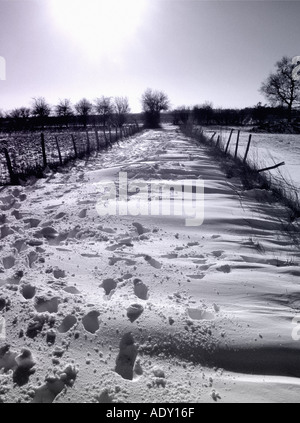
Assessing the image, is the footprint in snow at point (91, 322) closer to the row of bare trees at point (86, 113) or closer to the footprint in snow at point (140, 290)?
the footprint in snow at point (140, 290)

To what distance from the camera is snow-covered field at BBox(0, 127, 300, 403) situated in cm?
183

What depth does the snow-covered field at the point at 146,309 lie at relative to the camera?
183cm

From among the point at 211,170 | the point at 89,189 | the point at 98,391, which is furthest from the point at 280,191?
the point at 98,391

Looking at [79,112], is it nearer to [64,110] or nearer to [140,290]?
[64,110]

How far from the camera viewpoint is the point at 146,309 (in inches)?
96.4

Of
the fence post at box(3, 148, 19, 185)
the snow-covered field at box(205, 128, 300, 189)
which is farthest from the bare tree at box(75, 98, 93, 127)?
the fence post at box(3, 148, 19, 185)

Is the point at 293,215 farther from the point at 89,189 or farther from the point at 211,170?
the point at 89,189

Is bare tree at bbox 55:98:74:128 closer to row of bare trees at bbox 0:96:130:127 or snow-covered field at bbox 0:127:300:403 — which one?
row of bare trees at bbox 0:96:130:127

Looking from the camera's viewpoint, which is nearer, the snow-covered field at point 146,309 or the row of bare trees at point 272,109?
the snow-covered field at point 146,309

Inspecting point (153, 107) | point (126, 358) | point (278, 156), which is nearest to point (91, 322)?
point (126, 358)

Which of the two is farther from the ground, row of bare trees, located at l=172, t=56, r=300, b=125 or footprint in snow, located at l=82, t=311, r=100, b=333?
row of bare trees, located at l=172, t=56, r=300, b=125

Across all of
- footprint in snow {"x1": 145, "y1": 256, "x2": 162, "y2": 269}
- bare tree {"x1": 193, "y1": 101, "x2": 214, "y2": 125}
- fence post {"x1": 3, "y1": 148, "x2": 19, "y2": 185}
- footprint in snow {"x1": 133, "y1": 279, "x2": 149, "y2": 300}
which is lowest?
footprint in snow {"x1": 133, "y1": 279, "x2": 149, "y2": 300}

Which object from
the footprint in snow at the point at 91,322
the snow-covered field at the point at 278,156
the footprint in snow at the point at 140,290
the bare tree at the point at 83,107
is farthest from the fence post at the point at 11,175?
the bare tree at the point at 83,107
